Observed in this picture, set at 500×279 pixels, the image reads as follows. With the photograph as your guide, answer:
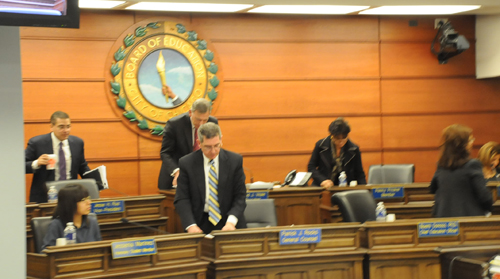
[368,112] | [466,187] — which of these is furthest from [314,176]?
[368,112]

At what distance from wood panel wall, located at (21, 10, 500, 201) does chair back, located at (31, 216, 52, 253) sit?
2927 mm

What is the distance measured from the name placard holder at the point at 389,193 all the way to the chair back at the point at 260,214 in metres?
1.30

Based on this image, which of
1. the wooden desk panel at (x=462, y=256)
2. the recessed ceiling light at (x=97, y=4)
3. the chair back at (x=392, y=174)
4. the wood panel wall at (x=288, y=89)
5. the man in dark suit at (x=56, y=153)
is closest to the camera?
the wooden desk panel at (x=462, y=256)

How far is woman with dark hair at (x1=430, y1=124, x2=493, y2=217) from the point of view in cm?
375

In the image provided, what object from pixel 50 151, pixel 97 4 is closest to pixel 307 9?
pixel 97 4

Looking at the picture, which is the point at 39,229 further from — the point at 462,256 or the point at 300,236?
the point at 462,256

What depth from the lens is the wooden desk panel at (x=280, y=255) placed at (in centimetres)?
326

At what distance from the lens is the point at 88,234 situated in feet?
11.7

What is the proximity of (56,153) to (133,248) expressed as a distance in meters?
2.48

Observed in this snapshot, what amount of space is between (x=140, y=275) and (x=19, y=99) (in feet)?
3.61

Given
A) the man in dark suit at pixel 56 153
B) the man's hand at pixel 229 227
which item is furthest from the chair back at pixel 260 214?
the man in dark suit at pixel 56 153

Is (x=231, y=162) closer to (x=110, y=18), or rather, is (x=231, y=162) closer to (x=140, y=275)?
(x=140, y=275)

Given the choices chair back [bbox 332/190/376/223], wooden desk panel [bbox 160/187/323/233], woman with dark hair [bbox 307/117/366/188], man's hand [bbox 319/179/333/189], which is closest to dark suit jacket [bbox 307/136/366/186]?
woman with dark hair [bbox 307/117/366/188]

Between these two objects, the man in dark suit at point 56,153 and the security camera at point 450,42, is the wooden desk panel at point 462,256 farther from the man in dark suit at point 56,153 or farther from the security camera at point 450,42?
the security camera at point 450,42
